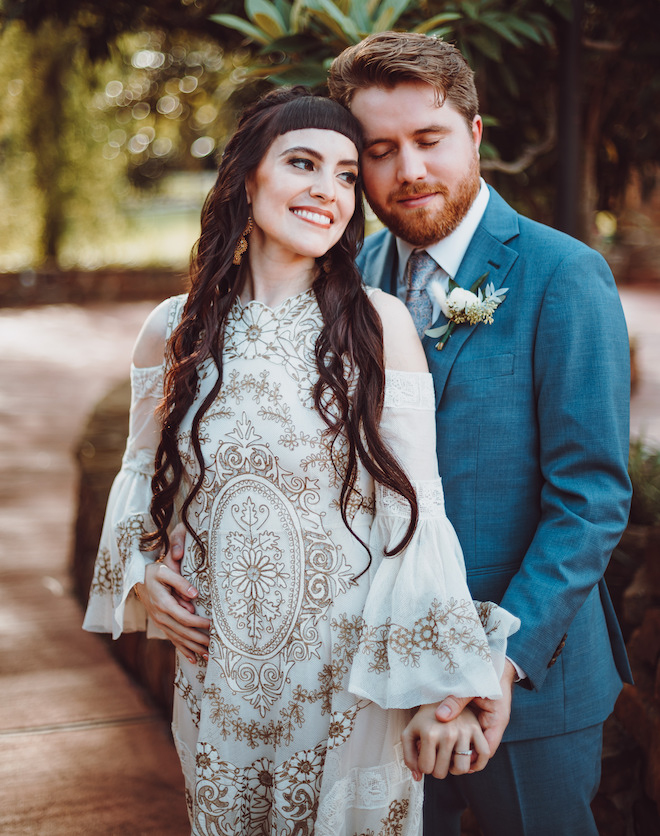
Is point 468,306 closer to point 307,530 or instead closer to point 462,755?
point 307,530

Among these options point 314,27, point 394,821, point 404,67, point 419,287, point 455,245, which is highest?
point 314,27

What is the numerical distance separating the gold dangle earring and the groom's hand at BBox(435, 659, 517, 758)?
992 millimetres

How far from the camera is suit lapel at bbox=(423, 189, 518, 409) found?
162cm

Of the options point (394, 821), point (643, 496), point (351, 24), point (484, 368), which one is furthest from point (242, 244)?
point (643, 496)

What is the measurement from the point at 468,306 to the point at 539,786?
0.98m

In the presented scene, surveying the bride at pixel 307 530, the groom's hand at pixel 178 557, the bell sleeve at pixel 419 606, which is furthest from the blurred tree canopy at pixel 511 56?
the groom's hand at pixel 178 557

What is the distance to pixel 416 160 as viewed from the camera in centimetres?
172

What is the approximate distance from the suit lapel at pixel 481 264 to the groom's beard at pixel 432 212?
56 mm

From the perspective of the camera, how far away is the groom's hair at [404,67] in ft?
5.49

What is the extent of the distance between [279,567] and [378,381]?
41cm

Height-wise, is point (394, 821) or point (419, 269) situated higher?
point (419, 269)

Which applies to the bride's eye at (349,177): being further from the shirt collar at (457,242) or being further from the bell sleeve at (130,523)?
the bell sleeve at (130,523)

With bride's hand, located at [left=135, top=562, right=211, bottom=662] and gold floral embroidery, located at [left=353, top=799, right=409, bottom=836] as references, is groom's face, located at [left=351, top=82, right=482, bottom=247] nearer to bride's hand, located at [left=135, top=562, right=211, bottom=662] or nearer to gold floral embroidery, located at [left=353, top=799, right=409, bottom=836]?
bride's hand, located at [left=135, top=562, right=211, bottom=662]

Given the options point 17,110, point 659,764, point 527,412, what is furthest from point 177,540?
point 17,110
